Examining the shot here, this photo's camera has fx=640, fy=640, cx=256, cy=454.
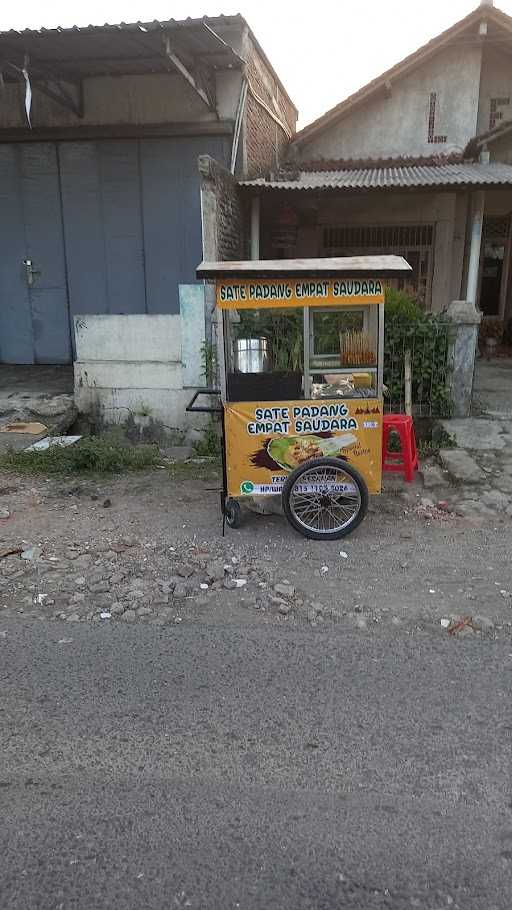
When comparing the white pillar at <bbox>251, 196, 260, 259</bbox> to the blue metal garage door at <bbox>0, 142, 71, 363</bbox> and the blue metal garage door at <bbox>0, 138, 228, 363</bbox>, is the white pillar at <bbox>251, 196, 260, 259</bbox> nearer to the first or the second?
the blue metal garage door at <bbox>0, 138, 228, 363</bbox>

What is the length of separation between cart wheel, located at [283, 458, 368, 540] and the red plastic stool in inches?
31.9

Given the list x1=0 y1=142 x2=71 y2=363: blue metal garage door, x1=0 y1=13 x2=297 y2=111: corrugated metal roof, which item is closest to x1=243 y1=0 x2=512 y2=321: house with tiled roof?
x1=0 y1=13 x2=297 y2=111: corrugated metal roof

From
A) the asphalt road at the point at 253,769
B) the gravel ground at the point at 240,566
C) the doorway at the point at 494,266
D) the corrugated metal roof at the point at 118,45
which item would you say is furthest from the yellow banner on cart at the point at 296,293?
the doorway at the point at 494,266

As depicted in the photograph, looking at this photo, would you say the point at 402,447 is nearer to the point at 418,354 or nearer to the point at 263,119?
the point at 418,354

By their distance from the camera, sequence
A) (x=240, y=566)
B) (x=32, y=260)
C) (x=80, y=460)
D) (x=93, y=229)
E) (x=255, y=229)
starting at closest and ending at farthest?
(x=240, y=566) < (x=80, y=460) < (x=93, y=229) < (x=32, y=260) < (x=255, y=229)

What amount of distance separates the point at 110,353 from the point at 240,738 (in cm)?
608

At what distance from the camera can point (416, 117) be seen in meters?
13.2

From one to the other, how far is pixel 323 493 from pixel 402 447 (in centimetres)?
125

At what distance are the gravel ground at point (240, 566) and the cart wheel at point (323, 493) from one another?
0.38 ft

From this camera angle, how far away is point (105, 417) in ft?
26.9

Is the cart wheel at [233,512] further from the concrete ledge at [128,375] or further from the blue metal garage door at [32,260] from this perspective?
the blue metal garage door at [32,260]

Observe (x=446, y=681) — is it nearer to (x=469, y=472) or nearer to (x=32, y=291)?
(x=469, y=472)

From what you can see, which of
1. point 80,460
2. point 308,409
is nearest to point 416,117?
point 80,460

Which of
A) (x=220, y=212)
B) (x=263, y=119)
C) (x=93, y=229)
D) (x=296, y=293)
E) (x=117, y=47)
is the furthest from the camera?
(x=263, y=119)
